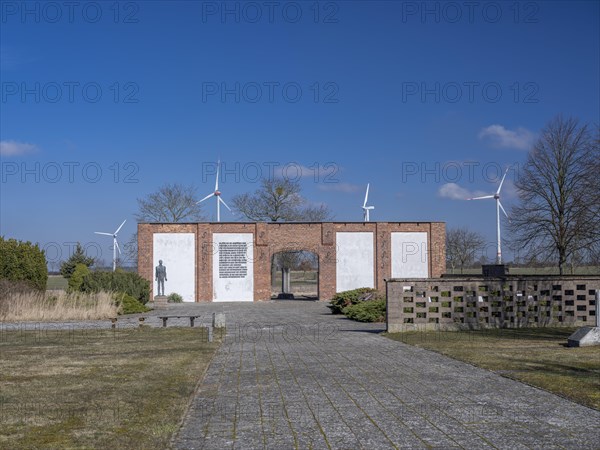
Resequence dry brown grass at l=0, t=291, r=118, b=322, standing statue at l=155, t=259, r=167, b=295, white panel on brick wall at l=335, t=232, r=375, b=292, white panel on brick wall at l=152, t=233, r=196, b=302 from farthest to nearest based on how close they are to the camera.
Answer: white panel on brick wall at l=335, t=232, r=375, b=292 → white panel on brick wall at l=152, t=233, r=196, b=302 → standing statue at l=155, t=259, r=167, b=295 → dry brown grass at l=0, t=291, r=118, b=322

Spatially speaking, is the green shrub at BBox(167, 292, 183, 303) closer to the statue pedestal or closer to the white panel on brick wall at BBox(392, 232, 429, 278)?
the statue pedestal

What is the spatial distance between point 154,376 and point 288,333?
8920 millimetres

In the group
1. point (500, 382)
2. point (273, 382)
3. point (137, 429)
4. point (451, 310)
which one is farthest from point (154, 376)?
point (451, 310)

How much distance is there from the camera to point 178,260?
45406mm

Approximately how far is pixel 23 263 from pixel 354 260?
74.7 feet

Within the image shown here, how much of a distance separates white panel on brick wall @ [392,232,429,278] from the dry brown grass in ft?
76.7

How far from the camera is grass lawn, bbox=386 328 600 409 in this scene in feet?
32.5

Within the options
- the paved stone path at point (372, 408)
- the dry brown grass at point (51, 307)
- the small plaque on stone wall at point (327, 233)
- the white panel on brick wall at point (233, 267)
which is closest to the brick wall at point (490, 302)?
the paved stone path at point (372, 408)

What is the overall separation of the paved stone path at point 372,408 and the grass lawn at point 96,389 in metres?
0.39

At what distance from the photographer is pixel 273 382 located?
10.4 meters

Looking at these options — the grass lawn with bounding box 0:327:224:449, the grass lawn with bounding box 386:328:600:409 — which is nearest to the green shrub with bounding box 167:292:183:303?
the grass lawn with bounding box 0:327:224:449

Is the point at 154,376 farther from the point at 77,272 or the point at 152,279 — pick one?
the point at 152,279

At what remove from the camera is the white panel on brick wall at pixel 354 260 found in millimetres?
46438

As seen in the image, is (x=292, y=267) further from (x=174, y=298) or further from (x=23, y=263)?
(x=23, y=263)
